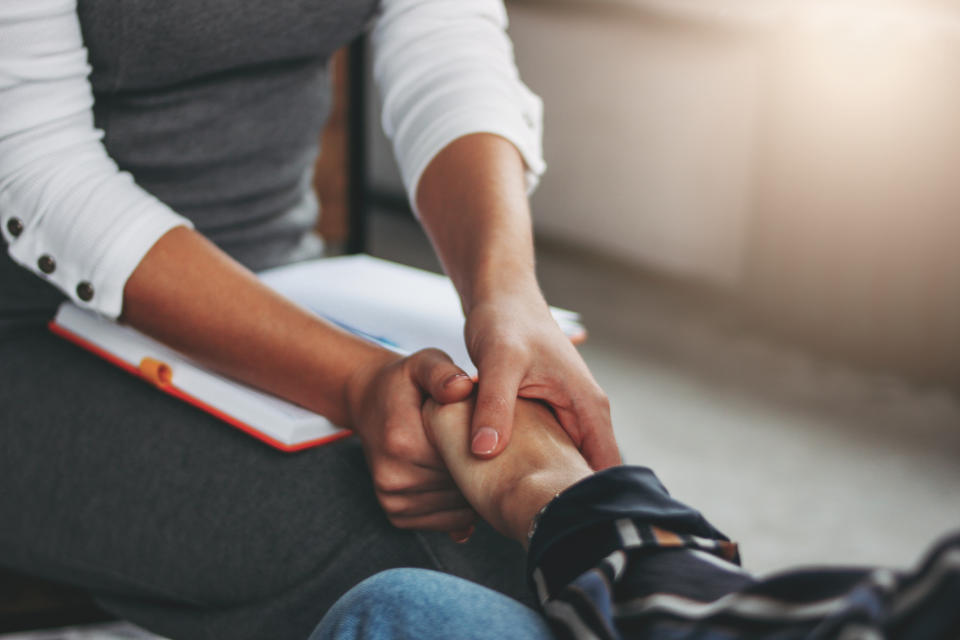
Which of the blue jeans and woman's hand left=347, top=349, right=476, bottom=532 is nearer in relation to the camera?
the blue jeans

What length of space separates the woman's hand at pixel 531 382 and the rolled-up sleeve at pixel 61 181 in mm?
256

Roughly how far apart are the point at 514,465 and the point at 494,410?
4 centimetres

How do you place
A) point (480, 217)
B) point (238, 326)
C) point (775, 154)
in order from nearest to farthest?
point (238, 326)
point (480, 217)
point (775, 154)

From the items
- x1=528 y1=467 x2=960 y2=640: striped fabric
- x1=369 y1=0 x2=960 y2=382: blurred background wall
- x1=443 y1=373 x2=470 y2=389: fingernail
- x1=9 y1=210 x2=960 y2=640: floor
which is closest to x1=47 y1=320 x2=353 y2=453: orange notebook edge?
x1=443 y1=373 x2=470 y2=389: fingernail

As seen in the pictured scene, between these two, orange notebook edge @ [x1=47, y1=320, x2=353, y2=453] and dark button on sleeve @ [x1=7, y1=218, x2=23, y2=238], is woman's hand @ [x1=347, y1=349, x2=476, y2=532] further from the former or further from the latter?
dark button on sleeve @ [x1=7, y1=218, x2=23, y2=238]

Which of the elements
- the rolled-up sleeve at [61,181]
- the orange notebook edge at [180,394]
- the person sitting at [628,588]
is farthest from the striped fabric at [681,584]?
the rolled-up sleeve at [61,181]

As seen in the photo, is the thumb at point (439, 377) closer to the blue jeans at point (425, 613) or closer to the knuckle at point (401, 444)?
the knuckle at point (401, 444)

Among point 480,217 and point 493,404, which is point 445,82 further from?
point 493,404

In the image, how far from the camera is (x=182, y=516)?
688 mm

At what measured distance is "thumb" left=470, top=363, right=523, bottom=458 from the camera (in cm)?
63

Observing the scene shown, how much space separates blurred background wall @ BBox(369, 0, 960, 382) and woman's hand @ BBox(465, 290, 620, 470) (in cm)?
146

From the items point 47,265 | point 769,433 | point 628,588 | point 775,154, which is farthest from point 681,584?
point 775,154

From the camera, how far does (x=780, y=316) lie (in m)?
2.25

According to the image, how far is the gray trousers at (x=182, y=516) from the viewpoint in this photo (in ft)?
2.19
